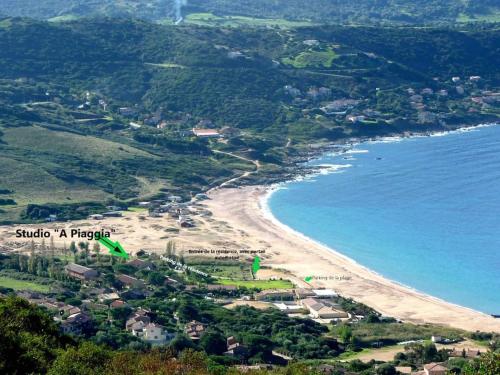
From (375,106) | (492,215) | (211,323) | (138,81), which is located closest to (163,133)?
(138,81)

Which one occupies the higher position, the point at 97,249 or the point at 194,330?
the point at 194,330

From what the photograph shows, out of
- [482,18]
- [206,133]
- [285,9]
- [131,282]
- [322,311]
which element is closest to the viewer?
[322,311]

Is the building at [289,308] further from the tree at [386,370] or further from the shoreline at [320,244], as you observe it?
the tree at [386,370]

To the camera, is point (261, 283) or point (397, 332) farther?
point (261, 283)

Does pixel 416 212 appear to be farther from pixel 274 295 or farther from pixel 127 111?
pixel 127 111

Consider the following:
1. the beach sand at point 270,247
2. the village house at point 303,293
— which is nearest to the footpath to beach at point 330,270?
the beach sand at point 270,247

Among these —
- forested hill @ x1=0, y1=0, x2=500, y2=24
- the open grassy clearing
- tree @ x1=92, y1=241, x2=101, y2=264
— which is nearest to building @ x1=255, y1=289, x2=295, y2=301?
tree @ x1=92, y1=241, x2=101, y2=264

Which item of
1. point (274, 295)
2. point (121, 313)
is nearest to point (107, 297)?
point (121, 313)
